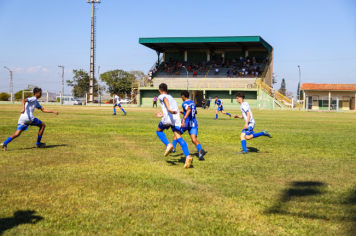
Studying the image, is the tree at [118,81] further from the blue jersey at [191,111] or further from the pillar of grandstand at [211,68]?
the blue jersey at [191,111]

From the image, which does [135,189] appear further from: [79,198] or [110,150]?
[110,150]

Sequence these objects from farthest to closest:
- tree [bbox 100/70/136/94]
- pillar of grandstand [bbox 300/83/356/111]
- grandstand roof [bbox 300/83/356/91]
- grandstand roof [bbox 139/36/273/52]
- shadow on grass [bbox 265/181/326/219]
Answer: tree [bbox 100/70/136/94] → grandstand roof [bbox 300/83/356/91] → grandstand roof [bbox 139/36/273/52] → pillar of grandstand [bbox 300/83/356/111] → shadow on grass [bbox 265/181/326/219]

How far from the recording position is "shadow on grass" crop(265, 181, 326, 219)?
433 cm

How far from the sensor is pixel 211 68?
6297cm

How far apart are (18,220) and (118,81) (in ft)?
298

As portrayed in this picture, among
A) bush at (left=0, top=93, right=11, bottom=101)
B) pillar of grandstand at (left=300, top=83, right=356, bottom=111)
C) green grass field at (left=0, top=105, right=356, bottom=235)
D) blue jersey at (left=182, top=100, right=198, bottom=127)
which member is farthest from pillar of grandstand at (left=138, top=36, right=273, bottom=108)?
green grass field at (left=0, top=105, right=356, bottom=235)

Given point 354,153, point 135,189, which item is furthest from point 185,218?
point 354,153

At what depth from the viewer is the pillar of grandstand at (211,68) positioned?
5728cm

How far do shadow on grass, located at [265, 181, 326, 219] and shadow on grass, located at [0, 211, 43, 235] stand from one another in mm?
2786

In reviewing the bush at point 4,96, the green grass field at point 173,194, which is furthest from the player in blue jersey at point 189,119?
the bush at point 4,96

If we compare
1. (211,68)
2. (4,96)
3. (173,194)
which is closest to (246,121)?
(173,194)

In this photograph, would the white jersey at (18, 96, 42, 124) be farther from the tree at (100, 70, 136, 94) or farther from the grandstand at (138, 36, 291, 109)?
the tree at (100, 70, 136, 94)

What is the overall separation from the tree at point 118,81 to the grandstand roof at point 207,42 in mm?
28170

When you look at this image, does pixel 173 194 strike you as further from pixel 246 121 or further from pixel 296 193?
pixel 246 121
